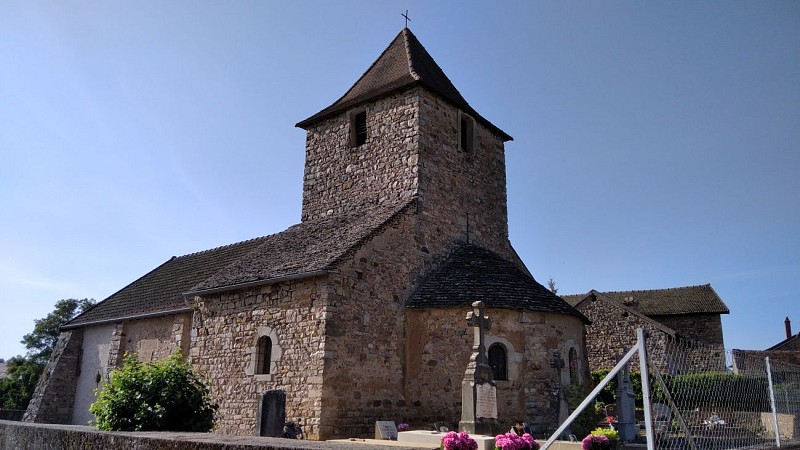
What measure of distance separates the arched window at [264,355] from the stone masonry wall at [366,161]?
16.6 ft

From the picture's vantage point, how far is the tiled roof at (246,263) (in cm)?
1435

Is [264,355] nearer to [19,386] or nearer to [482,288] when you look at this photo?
[482,288]

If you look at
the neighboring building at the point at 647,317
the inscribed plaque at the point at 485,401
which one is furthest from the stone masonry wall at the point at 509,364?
the neighboring building at the point at 647,317

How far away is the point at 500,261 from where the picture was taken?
16641 millimetres

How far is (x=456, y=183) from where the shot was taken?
1778 centimetres

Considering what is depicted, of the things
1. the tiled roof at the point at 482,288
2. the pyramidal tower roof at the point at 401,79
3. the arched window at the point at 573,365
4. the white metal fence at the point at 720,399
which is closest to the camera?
the white metal fence at the point at 720,399

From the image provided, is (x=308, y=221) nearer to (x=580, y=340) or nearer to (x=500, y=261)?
(x=500, y=261)

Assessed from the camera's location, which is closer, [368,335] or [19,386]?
[368,335]

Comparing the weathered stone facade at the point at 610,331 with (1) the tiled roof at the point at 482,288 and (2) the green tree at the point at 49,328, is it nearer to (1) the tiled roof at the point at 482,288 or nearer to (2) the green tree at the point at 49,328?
(1) the tiled roof at the point at 482,288

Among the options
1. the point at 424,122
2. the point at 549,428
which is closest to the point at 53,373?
the point at 424,122

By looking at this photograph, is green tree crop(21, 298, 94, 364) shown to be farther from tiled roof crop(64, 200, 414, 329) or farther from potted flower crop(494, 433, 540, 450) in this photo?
potted flower crop(494, 433, 540, 450)

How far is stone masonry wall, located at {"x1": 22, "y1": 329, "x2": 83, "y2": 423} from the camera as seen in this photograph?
20188mm

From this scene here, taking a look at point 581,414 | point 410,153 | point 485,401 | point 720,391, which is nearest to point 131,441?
point 485,401

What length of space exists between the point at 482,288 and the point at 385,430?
4322 millimetres
